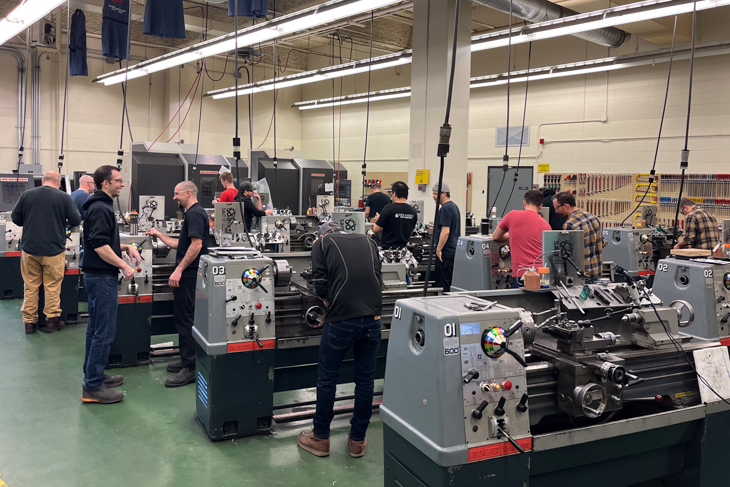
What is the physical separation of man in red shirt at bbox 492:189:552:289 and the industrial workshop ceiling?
4.14 meters

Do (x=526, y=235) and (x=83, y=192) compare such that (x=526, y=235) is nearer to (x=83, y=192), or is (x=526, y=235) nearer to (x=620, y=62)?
(x=83, y=192)

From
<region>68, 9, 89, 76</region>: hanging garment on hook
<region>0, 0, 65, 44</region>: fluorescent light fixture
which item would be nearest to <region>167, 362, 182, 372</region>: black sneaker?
<region>0, 0, 65, 44</region>: fluorescent light fixture

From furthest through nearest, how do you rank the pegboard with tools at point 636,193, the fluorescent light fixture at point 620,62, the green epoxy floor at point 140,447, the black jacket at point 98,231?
the pegboard with tools at point 636,193 < the fluorescent light fixture at point 620,62 < the black jacket at point 98,231 < the green epoxy floor at point 140,447

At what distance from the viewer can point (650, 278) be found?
596 cm

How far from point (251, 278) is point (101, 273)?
109 cm

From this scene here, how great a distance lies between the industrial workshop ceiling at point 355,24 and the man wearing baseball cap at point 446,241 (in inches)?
133

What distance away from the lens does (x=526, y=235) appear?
4.05m

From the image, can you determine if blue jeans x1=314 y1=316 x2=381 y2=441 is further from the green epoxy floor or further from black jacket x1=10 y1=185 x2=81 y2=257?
black jacket x1=10 y1=185 x2=81 y2=257

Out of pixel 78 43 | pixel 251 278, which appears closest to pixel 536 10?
pixel 251 278

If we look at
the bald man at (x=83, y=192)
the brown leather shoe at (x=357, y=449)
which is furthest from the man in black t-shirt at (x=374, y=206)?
the brown leather shoe at (x=357, y=449)

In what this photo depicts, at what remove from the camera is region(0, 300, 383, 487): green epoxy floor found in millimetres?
2713

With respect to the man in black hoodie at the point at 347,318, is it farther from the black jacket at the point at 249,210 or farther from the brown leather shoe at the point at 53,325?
the brown leather shoe at the point at 53,325

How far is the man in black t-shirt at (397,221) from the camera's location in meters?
4.84

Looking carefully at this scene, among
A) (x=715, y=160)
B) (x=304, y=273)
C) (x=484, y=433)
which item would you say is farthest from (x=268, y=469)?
(x=715, y=160)
